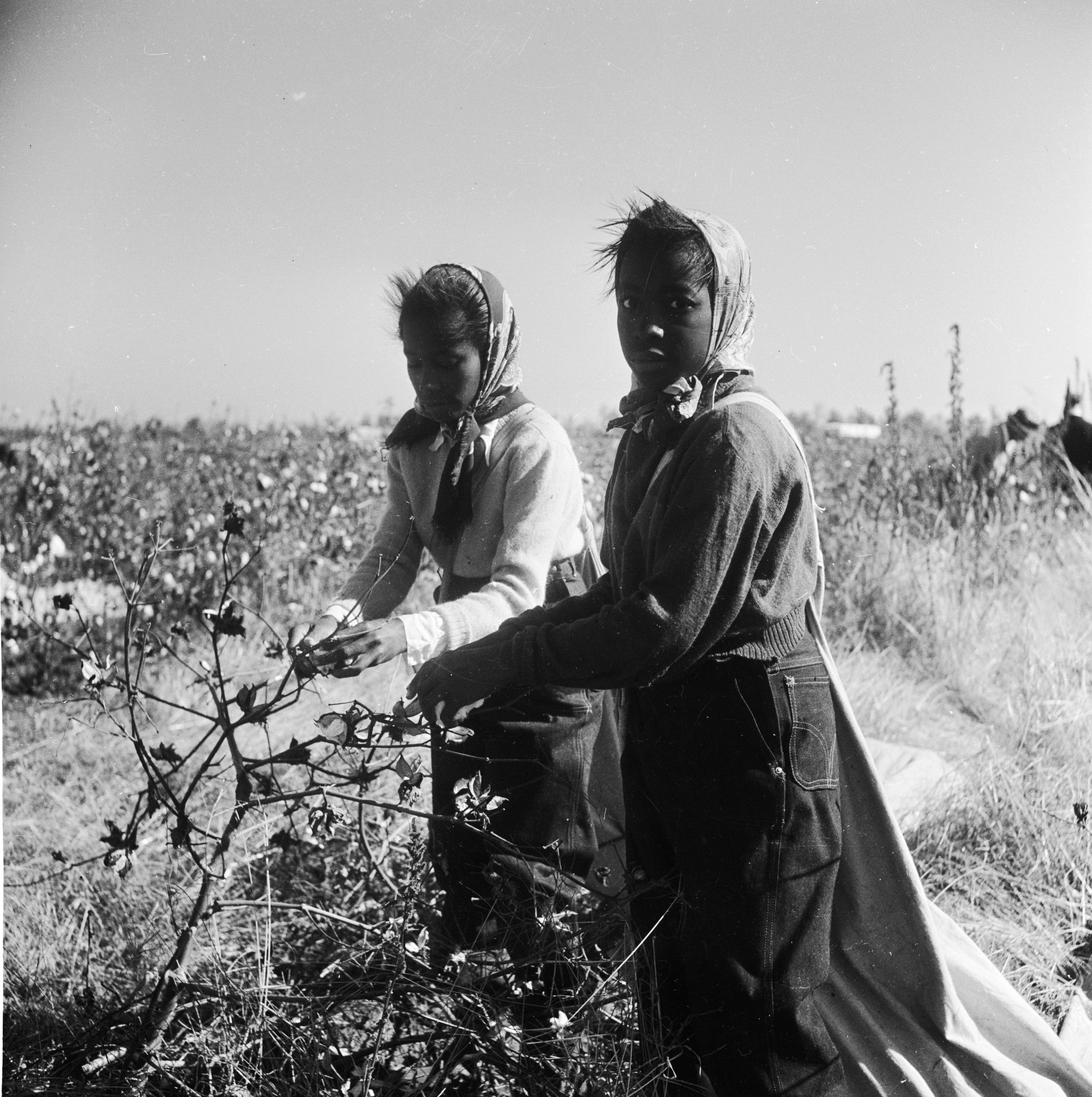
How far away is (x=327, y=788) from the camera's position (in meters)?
3.05

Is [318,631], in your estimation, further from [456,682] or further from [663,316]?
[663,316]

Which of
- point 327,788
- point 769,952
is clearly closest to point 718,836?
point 769,952

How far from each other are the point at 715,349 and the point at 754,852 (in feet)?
2.53

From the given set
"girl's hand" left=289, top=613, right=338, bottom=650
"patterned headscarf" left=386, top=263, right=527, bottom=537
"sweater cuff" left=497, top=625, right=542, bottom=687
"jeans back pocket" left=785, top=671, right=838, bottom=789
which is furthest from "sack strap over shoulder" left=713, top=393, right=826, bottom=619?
"girl's hand" left=289, top=613, right=338, bottom=650

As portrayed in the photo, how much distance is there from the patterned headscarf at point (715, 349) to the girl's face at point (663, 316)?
16mm

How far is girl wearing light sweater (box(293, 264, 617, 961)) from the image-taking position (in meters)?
1.84

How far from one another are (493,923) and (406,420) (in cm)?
100

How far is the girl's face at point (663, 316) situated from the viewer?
1522 mm

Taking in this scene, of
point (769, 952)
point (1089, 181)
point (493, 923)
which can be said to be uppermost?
point (1089, 181)

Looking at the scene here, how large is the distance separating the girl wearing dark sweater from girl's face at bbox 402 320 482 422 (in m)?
0.37

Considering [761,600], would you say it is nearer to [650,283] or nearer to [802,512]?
[802,512]

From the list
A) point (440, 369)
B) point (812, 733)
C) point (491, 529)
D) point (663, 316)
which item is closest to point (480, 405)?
point (440, 369)

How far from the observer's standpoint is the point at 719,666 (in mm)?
1539

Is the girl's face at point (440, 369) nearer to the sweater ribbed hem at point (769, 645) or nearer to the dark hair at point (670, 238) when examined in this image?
the dark hair at point (670, 238)
